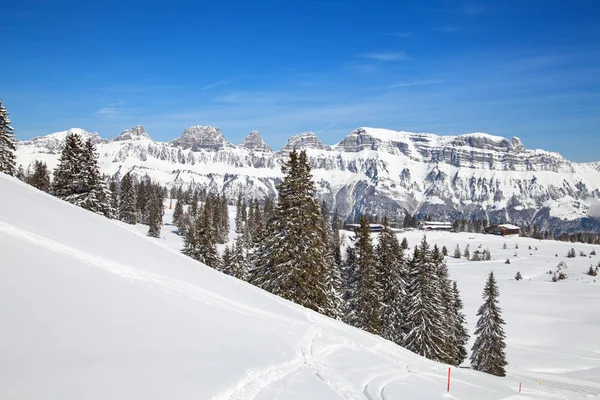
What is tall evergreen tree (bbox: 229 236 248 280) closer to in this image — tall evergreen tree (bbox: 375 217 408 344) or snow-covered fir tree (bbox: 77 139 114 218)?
snow-covered fir tree (bbox: 77 139 114 218)

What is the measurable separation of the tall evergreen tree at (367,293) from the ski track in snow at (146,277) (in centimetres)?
1794

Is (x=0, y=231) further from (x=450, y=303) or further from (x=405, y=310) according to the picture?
(x=450, y=303)

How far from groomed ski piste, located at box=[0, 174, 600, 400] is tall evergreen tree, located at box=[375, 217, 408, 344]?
1636cm

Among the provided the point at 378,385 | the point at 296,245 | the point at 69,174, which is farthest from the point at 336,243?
the point at 378,385

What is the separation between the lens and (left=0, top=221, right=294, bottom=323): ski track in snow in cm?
1446

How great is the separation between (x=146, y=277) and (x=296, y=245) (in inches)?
582

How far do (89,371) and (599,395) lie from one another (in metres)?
26.8

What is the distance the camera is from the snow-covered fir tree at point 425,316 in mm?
35312

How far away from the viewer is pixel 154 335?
12.1m

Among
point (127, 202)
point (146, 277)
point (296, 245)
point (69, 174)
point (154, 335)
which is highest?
point (69, 174)

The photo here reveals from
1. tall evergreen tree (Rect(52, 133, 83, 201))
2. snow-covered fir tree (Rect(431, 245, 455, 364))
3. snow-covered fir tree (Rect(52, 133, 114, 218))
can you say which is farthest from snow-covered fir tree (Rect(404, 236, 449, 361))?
tall evergreen tree (Rect(52, 133, 83, 201))

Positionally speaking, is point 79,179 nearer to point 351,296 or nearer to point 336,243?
point 351,296

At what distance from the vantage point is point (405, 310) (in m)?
37.2

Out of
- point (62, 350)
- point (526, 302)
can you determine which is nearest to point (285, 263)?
point (62, 350)
